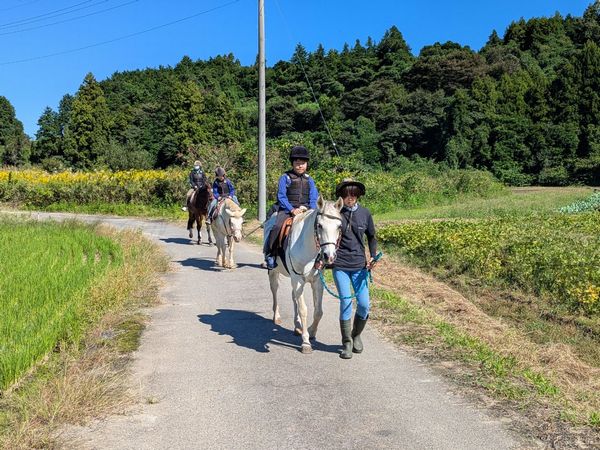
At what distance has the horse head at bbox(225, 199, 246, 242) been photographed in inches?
480

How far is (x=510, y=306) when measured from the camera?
34.1ft

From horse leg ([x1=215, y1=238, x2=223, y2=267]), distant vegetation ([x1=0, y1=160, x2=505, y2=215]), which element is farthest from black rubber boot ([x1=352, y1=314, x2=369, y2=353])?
distant vegetation ([x1=0, y1=160, x2=505, y2=215])

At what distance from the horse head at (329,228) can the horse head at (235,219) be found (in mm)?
6316

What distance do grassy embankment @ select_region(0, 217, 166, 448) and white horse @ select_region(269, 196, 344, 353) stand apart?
223 centimetres

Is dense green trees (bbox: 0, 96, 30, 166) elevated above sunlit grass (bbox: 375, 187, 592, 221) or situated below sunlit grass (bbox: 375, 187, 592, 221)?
above

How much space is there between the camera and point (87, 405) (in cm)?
490

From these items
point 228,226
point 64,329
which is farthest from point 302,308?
point 228,226

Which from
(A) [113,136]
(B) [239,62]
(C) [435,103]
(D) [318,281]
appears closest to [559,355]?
(D) [318,281]

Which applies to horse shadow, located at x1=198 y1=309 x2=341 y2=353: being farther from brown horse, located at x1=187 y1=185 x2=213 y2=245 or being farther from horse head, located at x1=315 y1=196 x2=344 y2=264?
brown horse, located at x1=187 y1=185 x2=213 y2=245

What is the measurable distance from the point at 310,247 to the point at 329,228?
28.4 inches

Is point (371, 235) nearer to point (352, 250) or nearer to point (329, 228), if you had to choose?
point (352, 250)

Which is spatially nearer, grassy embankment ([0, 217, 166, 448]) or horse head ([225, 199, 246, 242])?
grassy embankment ([0, 217, 166, 448])

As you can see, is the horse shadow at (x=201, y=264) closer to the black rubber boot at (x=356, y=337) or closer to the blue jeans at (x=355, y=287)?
the black rubber boot at (x=356, y=337)

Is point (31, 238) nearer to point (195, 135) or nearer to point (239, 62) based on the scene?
point (195, 135)
